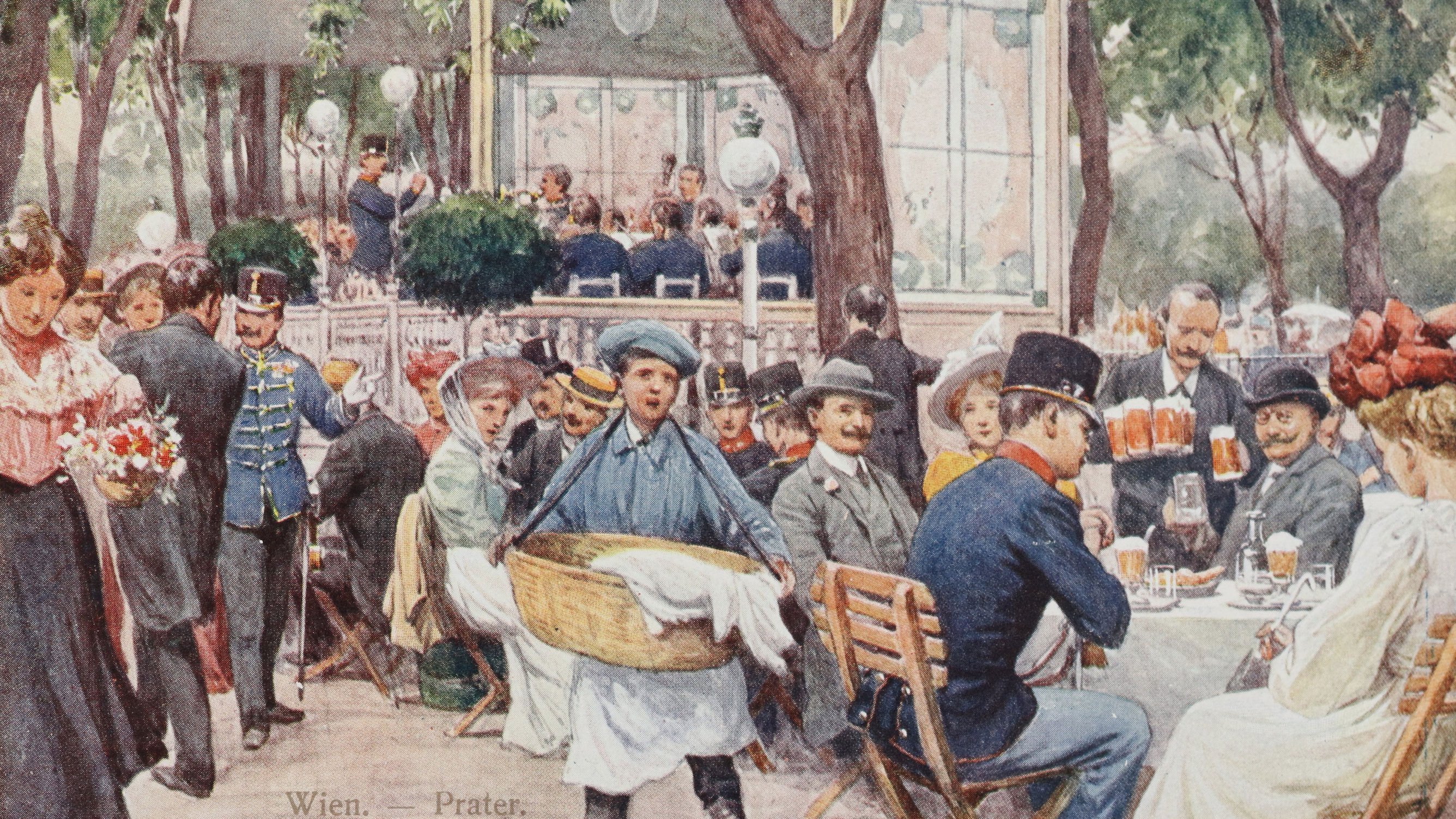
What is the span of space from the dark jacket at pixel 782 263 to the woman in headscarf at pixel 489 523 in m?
0.86

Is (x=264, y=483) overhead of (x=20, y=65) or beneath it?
beneath

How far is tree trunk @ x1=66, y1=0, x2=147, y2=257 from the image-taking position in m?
5.62

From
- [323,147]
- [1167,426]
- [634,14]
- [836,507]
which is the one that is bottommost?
[836,507]

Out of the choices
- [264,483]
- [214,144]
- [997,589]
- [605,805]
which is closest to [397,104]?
[214,144]

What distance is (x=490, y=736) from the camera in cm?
551

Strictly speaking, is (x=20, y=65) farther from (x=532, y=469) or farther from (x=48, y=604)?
(x=532, y=469)

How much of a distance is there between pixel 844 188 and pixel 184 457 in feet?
7.91

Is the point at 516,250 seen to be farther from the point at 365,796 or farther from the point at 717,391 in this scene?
the point at 365,796

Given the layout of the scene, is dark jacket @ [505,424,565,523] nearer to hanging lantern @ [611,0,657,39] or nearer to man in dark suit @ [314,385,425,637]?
man in dark suit @ [314,385,425,637]

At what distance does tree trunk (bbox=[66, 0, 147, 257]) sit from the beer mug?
3667mm

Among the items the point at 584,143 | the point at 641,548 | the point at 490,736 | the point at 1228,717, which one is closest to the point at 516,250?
the point at 584,143

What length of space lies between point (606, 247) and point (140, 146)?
1614 millimetres

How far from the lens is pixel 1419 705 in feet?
14.6

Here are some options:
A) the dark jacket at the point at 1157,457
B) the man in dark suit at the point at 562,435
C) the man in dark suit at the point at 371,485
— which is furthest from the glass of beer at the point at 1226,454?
the man in dark suit at the point at 371,485
